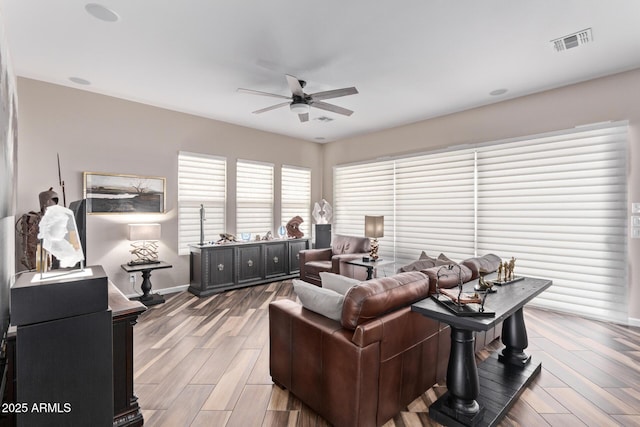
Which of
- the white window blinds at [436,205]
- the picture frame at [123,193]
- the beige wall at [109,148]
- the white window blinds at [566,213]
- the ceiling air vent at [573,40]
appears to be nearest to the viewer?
the ceiling air vent at [573,40]

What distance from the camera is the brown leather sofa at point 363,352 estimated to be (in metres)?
1.72

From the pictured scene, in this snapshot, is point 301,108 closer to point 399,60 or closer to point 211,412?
point 399,60

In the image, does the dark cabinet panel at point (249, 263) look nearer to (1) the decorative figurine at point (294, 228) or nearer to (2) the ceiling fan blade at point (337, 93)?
(1) the decorative figurine at point (294, 228)

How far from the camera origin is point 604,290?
367 centimetres

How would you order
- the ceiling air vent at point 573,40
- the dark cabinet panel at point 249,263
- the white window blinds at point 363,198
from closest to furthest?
1. the ceiling air vent at point 573,40
2. the dark cabinet panel at point 249,263
3. the white window blinds at point 363,198

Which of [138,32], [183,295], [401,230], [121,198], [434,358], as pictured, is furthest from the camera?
[401,230]

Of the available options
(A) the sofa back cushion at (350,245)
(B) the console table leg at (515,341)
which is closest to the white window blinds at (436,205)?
(A) the sofa back cushion at (350,245)

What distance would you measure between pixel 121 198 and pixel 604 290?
21.6 feet

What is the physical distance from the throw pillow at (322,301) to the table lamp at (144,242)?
10.1 ft

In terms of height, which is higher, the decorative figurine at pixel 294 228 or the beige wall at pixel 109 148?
the beige wall at pixel 109 148

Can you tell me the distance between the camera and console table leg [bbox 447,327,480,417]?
6.21ft

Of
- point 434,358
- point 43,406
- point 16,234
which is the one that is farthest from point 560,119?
point 16,234

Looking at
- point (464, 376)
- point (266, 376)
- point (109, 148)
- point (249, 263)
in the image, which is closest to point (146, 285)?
point (249, 263)

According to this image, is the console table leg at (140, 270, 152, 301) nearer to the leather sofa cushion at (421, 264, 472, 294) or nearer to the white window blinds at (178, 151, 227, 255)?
the white window blinds at (178, 151, 227, 255)
